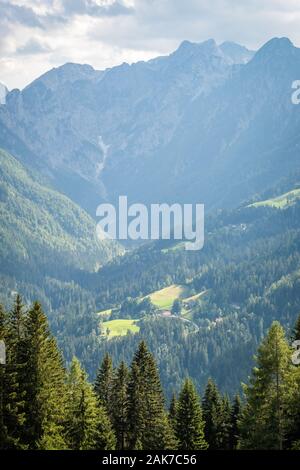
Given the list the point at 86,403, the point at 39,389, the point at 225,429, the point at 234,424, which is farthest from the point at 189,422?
the point at 39,389

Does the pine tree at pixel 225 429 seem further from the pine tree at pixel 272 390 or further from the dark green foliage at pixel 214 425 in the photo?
the pine tree at pixel 272 390

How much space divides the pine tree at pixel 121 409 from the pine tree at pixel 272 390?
17.4 metres

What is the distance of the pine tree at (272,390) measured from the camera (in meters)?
56.0

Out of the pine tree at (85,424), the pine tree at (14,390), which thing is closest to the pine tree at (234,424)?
the pine tree at (85,424)

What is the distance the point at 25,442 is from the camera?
54875 mm

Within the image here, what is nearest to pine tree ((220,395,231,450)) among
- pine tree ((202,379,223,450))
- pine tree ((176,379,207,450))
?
pine tree ((202,379,223,450))

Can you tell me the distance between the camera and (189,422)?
7269 cm

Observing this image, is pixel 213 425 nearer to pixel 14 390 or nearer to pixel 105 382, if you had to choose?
pixel 105 382

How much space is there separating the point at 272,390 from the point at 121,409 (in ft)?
68.8

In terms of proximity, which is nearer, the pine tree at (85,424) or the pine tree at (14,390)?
the pine tree at (14,390)
